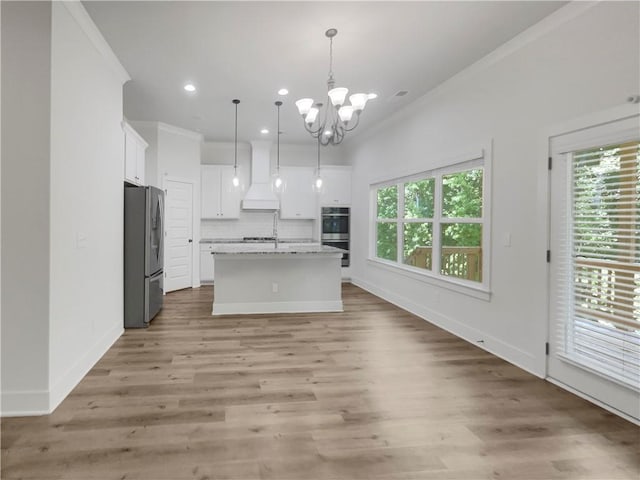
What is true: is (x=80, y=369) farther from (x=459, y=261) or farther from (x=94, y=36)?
(x=459, y=261)

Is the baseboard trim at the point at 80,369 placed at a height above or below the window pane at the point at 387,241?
below

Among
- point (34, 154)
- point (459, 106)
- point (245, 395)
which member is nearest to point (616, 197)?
point (459, 106)

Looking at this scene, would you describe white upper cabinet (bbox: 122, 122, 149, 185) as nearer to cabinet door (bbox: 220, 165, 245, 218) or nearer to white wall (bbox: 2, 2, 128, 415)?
white wall (bbox: 2, 2, 128, 415)

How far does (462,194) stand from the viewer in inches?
174

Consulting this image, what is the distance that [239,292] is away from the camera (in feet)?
17.2

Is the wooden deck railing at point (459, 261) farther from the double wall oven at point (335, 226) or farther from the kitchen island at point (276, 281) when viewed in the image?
the double wall oven at point (335, 226)

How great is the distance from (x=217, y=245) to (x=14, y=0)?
5.35m

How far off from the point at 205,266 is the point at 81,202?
15.0ft

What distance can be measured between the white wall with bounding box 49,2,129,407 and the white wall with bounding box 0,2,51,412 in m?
0.06

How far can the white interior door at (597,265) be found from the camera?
248cm

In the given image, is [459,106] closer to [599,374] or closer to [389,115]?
[389,115]

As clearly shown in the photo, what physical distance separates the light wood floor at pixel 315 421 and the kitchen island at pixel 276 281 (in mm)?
1391

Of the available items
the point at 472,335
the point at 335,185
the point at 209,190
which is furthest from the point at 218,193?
the point at 472,335

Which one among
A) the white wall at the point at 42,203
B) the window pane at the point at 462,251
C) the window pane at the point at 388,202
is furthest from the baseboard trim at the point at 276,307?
the white wall at the point at 42,203
